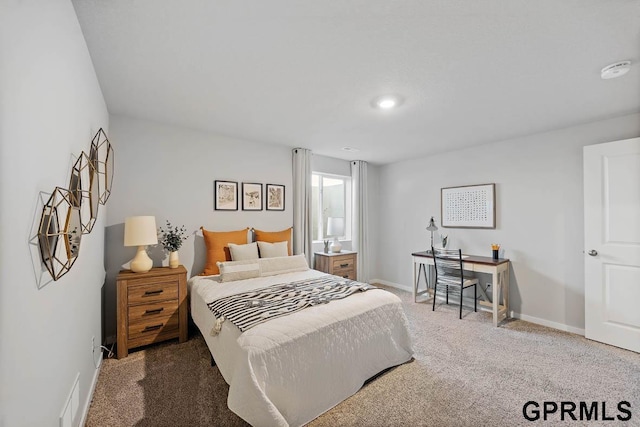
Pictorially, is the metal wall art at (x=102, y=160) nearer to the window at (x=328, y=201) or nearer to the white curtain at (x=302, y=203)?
the white curtain at (x=302, y=203)

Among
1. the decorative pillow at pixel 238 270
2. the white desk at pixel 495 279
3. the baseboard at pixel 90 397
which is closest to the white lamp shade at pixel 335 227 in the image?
the white desk at pixel 495 279

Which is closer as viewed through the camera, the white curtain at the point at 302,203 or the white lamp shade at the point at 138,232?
the white lamp shade at the point at 138,232

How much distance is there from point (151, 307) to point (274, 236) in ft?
5.36

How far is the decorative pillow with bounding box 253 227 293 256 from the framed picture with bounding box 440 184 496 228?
8.18ft

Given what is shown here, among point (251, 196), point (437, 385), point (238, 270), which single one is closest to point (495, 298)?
point (437, 385)

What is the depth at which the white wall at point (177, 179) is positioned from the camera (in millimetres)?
2896

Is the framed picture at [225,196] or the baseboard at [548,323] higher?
the framed picture at [225,196]

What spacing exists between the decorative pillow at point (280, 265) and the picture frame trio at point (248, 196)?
2.89 feet

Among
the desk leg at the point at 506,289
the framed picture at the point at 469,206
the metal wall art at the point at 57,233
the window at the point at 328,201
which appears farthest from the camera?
the window at the point at 328,201

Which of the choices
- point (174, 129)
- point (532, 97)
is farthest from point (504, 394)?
point (174, 129)

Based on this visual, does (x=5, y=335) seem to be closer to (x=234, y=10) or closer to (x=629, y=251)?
(x=234, y=10)

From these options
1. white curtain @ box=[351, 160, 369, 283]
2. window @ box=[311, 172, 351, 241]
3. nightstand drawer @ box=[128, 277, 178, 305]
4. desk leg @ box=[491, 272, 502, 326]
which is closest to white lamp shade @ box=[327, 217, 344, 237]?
window @ box=[311, 172, 351, 241]

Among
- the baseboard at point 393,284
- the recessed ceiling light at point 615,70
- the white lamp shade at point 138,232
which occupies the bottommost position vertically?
the baseboard at point 393,284

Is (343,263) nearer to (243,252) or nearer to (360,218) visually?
(360,218)
